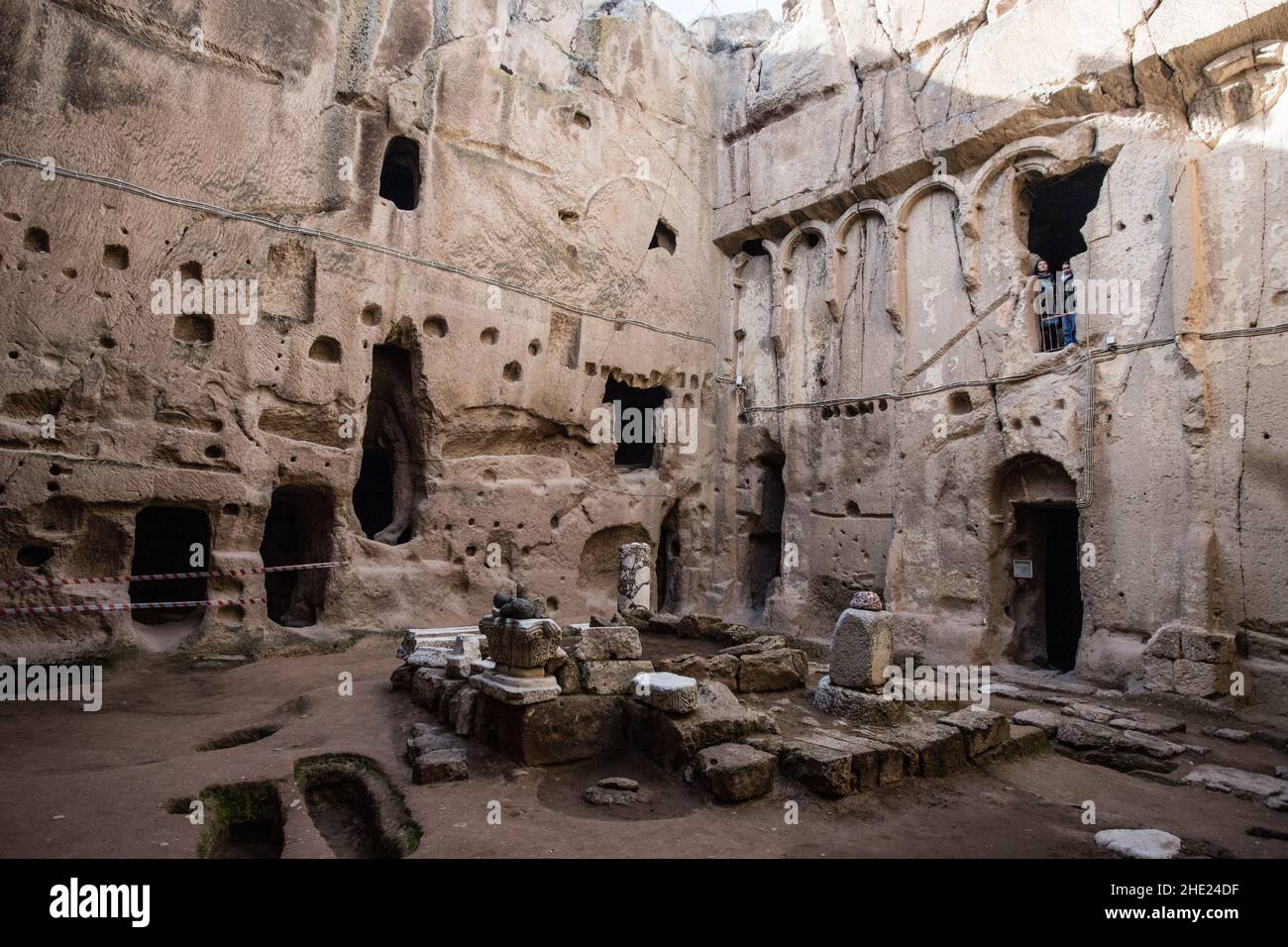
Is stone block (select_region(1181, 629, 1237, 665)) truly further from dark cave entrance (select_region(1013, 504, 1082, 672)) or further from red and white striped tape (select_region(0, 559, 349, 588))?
red and white striped tape (select_region(0, 559, 349, 588))

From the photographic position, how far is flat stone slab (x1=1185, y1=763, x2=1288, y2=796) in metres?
5.82

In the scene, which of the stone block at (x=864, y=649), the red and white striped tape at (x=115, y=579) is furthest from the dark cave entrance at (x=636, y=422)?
the stone block at (x=864, y=649)

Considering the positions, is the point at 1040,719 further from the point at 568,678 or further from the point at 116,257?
the point at 116,257

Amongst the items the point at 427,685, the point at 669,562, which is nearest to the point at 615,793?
the point at 427,685

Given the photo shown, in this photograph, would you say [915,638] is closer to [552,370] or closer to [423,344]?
[552,370]

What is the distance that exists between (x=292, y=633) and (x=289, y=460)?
2.22m

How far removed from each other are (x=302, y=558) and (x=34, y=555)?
3.23 meters

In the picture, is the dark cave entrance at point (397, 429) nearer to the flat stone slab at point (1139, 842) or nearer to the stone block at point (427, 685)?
the stone block at point (427, 685)

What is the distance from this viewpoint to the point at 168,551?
11.7 metres

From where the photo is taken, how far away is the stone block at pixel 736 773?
496cm

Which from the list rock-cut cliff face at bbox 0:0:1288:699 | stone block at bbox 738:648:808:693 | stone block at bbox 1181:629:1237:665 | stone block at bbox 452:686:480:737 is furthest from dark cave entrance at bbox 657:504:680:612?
stone block at bbox 452:686:480:737

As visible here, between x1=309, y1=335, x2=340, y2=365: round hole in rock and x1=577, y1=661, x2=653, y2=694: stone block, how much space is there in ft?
21.2

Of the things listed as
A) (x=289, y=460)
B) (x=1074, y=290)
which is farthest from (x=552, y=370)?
(x=1074, y=290)

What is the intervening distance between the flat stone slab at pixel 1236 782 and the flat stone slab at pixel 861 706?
7.29 feet
